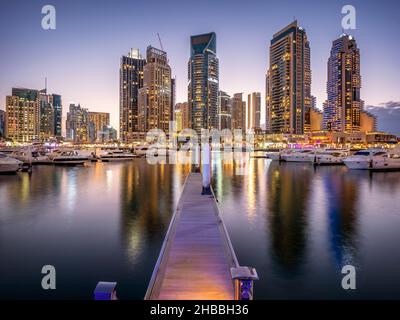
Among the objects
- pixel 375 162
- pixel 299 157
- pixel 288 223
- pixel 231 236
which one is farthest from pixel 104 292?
pixel 299 157

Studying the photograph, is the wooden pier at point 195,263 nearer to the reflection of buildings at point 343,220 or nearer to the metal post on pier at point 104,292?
the metal post on pier at point 104,292

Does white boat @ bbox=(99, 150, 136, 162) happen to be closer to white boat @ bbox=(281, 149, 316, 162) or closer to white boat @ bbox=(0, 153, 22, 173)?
white boat @ bbox=(0, 153, 22, 173)

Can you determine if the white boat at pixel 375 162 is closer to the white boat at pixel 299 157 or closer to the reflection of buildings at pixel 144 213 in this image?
the white boat at pixel 299 157

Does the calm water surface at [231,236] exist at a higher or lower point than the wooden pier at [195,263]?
lower

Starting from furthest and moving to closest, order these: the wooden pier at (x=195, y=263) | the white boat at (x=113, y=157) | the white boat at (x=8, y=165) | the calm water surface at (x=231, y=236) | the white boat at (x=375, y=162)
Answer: the white boat at (x=113, y=157) → the white boat at (x=375, y=162) → the white boat at (x=8, y=165) → the calm water surface at (x=231, y=236) → the wooden pier at (x=195, y=263)

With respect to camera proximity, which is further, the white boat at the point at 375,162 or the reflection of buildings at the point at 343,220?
the white boat at the point at 375,162

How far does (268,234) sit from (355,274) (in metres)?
5.45

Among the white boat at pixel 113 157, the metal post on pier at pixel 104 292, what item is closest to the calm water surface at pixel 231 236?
the metal post on pier at pixel 104 292

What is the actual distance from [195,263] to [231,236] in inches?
279

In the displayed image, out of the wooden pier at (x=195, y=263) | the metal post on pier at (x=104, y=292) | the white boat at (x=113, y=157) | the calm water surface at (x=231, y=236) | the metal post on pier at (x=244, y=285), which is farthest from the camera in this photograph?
the white boat at (x=113, y=157)

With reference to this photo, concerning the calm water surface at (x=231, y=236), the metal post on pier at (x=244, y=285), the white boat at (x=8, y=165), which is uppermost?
the white boat at (x=8, y=165)

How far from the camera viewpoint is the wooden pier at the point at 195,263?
24.6 feet

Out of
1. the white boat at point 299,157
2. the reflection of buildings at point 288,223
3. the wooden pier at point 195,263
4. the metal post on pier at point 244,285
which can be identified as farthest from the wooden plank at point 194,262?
the white boat at point 299,157

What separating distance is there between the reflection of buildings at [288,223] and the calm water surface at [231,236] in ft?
0.19
